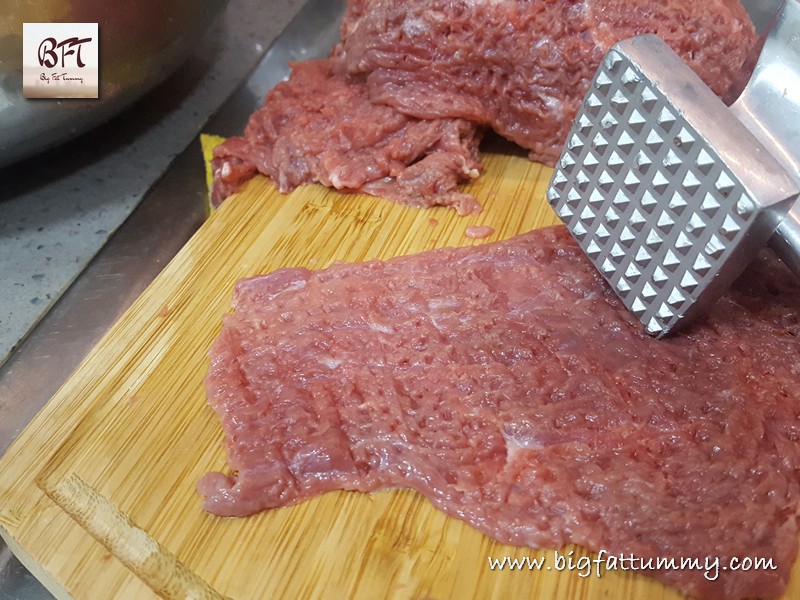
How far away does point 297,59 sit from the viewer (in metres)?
3.66

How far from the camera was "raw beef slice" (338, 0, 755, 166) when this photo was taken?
259 cm

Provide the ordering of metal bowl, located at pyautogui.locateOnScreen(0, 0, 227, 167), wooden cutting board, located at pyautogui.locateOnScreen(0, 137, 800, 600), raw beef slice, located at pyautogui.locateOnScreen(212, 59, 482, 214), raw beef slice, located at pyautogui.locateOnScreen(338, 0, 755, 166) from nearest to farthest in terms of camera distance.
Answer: wooden cutting board, located at pyautogui.locateOnScreen(0, 137, 800, 600) → metal bowl, located at pyautogui.locateOnScreen(0, 0, 227, 167) → raw beef slice, located at pyautogui.locateOnScreen(338, 0, 755, 166) → raw beef slice, located at pyautogui.locateOnScreen(212, 59, 482, 214)

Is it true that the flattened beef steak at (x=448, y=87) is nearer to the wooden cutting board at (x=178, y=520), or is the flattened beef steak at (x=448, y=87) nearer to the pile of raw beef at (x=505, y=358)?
the pile of raw beef at (x=505, y=358)

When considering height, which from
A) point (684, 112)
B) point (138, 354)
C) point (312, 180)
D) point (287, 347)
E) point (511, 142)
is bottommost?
point (138, 354)

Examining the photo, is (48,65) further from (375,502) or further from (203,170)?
(375,502)

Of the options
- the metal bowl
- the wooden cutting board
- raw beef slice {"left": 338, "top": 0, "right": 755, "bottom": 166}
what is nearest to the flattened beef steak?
raw beef slice {"left": 338, "top": 0, "right": 755, "bottom": 166}

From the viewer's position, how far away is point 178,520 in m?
1.95

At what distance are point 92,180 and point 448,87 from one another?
1.70 meters

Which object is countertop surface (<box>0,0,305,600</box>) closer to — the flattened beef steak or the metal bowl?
the metal bowl

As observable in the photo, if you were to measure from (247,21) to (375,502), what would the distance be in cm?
307

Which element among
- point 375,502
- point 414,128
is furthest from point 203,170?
point 375,502

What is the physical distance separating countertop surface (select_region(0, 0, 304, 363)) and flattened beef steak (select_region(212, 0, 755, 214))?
544mm

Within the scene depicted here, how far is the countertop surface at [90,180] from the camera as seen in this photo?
9.10 ft

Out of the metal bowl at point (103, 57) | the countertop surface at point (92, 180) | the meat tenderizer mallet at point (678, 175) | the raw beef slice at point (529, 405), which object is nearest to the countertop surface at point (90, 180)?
the countertop surface at point (92, 180)
